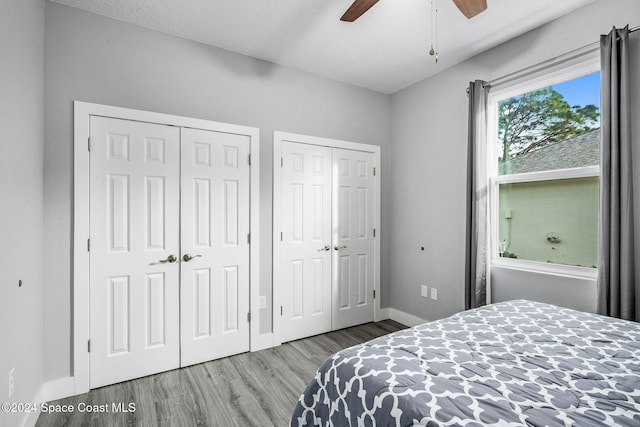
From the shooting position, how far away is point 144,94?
240cm

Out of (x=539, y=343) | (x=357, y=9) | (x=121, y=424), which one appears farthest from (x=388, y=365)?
(x=357, y=9)

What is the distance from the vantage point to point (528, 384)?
3.48 ft

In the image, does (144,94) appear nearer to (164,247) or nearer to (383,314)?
(164,247)

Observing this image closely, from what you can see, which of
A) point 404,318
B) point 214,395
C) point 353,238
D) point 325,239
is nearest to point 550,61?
point 353,238

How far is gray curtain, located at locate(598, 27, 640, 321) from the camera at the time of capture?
Answer: 1824mm

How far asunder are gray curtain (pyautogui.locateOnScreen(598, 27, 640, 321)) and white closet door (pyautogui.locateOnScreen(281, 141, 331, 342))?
2182mm

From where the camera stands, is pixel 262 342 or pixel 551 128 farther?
pixel 262 342

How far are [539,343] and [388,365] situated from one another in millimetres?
780

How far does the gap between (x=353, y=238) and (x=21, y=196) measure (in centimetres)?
273

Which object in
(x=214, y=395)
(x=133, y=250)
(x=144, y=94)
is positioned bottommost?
(x=214, y=395)

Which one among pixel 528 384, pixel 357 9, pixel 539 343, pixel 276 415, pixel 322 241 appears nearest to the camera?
pixel 528 384

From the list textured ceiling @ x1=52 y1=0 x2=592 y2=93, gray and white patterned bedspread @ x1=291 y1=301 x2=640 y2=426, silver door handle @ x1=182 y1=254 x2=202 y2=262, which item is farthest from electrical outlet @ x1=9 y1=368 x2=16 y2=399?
textured ceiling @ x1=52 y1=0 x2=592 y2=93

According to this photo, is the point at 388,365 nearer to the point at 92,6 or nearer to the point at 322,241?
the point at 322,241

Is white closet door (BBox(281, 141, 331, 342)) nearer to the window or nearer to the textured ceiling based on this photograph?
the textured ceiling
